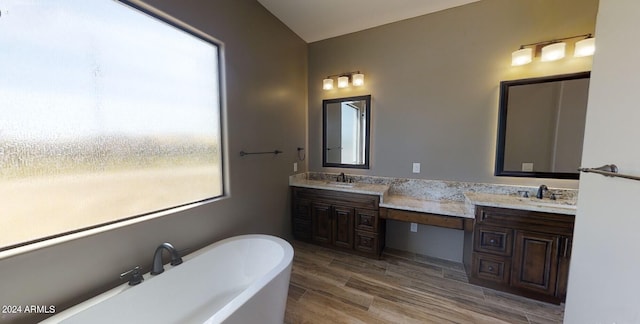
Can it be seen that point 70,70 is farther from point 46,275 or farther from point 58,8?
point 46,275

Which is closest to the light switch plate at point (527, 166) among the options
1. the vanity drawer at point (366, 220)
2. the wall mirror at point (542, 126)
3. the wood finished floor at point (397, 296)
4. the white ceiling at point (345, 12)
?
the wall mirror at point (542, 126)

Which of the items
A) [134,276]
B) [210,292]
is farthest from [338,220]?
[134,276]

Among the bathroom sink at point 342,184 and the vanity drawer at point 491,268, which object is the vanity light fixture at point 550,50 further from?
the bathroom sink at point 342,184

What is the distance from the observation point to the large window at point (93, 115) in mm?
1064

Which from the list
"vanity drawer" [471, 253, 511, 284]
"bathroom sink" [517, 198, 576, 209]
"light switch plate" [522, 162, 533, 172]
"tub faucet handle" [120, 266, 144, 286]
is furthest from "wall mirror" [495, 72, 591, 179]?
"tub faucet handle" [120, 266, 144, 286]

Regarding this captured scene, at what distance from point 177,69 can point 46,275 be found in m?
1.47

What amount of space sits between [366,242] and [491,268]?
1176 mm

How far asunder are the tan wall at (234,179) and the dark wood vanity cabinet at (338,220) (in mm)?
225

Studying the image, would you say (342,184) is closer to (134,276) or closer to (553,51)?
(134,276)

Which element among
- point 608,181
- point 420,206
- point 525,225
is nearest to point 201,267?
point 420,206

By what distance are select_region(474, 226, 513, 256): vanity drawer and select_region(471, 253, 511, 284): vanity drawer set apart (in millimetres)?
62

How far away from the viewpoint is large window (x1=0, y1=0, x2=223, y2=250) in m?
1.06

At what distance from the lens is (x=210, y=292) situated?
5.62 ft

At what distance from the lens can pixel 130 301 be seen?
4.19 ft
